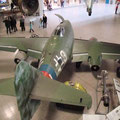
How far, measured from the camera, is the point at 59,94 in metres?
5.31

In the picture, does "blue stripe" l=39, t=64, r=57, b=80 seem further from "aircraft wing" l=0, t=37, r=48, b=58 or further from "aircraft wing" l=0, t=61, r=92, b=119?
"aircraft wing" l=0, t=37, r=48, b=58

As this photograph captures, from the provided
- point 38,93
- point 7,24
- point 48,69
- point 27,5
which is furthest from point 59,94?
point 27,5

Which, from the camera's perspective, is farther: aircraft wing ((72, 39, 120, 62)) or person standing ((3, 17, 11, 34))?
person standing ((3, 17, 11, 34))

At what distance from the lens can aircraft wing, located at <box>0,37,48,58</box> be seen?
1001 centimetres

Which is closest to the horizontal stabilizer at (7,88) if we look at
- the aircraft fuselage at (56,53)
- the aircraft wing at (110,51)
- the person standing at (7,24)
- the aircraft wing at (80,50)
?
the aircraft fuselage at (56,53)

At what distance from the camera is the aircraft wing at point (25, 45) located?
394 inches

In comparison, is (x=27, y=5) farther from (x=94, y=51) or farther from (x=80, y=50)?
(x=94, y=51)

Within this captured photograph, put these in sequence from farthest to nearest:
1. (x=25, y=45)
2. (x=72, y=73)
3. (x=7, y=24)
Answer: (x=7, y=24), (x=25, y=45), (x=72, y=73)

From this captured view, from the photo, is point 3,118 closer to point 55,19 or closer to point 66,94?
point 66,94

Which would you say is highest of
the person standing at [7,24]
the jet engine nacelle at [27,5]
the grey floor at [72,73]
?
the jet engine nacelle at [27,5]

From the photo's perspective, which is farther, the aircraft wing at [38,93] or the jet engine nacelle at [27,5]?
the jet engine nacelle at [27,5]

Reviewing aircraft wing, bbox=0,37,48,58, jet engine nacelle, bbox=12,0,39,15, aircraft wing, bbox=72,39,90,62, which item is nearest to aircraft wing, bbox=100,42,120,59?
aircraft wing, bbox=72,39,90,62

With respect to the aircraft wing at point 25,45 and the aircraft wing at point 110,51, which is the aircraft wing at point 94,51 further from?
the aircraft wing at point 25,45

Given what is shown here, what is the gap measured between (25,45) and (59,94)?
19.0ft
